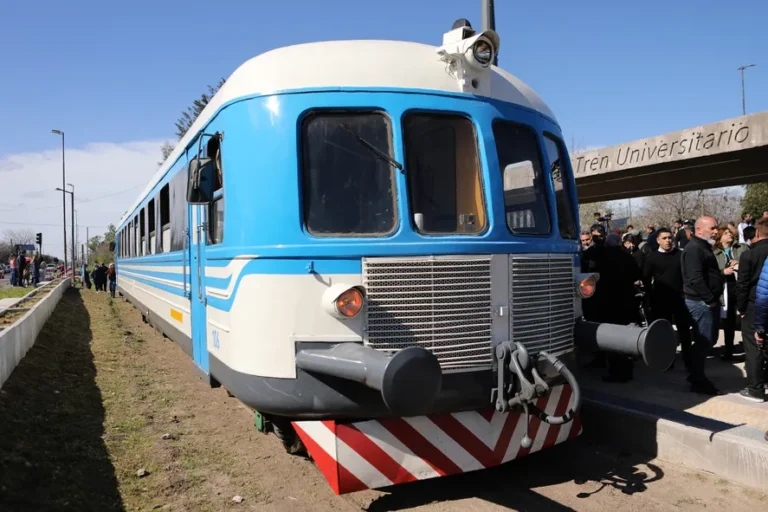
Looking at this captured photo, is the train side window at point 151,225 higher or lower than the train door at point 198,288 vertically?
higher

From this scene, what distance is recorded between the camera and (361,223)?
3.92 m

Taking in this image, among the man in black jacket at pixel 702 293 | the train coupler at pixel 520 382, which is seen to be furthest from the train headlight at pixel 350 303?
the man in black jacket at pixel 702 293

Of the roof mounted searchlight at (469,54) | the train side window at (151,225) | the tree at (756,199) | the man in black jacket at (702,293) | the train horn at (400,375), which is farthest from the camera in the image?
the tree at (756,199)

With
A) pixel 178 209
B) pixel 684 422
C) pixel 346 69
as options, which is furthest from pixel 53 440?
pixel 684 422

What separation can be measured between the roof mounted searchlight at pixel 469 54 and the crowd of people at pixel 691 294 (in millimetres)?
3050

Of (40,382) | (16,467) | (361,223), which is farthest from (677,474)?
(40,382)

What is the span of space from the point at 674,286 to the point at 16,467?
20.3 ft

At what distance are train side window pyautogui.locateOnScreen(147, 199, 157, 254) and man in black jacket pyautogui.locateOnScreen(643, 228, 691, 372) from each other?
658 centimetres

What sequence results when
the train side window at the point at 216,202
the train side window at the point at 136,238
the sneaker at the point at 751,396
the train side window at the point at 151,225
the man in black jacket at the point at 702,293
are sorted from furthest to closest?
the train side window at the point at 136,238 < the train side window at the point at 151,225 < the man in black jacket at the point at 702,293 < the sneaker at the point at 751,396 < the train side window at the point at 216,202

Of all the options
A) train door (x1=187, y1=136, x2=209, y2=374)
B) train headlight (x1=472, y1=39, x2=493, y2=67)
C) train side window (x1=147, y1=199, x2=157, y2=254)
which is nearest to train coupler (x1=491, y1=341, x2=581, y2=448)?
train headlight (x1=472, y1=39, x2=493, y2=67)

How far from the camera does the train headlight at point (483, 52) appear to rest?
4.16 meters

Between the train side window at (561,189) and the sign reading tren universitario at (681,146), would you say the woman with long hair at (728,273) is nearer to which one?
the sign reading tren universitario at (681,146)

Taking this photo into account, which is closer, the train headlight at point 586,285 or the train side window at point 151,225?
the train headlight at point 586,285

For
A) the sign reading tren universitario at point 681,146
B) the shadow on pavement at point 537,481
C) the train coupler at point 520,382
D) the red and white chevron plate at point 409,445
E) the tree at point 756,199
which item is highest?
the tree at point 756,199
